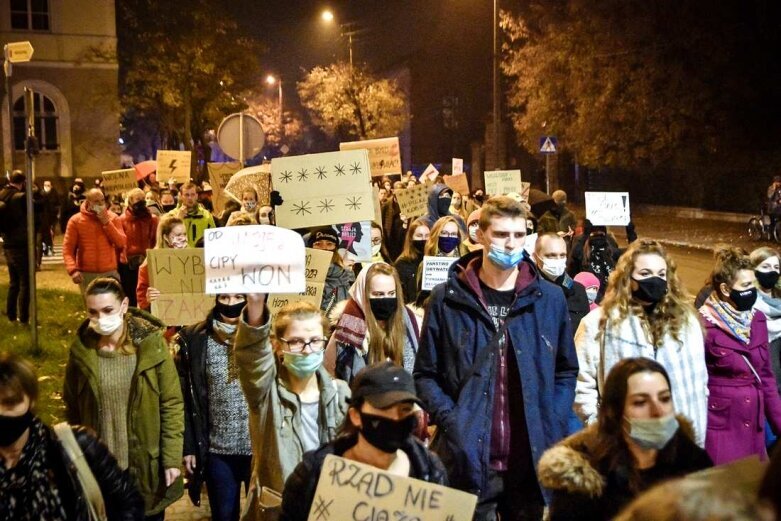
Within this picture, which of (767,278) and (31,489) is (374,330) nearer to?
(31,489)

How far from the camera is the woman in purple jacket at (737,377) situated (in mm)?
5254

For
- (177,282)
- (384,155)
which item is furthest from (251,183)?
(177,282)

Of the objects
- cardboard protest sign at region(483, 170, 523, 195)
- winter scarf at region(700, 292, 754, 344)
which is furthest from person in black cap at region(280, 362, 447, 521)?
cardboard protest sign at region(483, 170, 523, 195)

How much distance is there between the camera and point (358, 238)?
934 centimetres

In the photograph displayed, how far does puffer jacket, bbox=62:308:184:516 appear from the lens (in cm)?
490

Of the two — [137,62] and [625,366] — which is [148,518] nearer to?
[625,366]

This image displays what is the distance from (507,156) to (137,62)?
21.7m

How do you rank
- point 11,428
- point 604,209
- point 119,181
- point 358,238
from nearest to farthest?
point 11,428
point 358,238
point 604,209
point 119,181

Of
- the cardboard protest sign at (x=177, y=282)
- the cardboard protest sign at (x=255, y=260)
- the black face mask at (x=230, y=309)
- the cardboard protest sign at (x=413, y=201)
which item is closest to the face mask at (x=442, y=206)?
the cardboard protest sign at (x=413, y=201)

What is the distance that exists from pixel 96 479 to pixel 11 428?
36 centimetres

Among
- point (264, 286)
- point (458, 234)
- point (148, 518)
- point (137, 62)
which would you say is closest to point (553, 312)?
point (264, 286)

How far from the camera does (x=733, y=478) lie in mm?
1979

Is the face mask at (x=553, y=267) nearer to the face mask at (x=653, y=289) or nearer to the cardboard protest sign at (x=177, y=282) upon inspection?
the face mask at (x=653, y=289)

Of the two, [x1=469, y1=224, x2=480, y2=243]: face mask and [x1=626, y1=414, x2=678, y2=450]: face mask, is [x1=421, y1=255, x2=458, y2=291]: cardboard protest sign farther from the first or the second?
[x1=626, y1=414, x2=678, y2=450]: face mask
